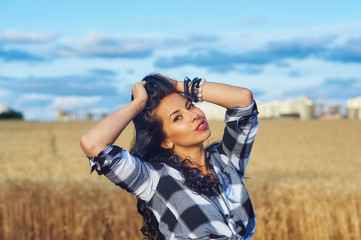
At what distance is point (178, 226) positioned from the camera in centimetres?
176

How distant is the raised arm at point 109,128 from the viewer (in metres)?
1.77

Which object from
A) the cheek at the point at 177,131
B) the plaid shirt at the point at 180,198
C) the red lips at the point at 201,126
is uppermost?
the red lips at the point at 201,126

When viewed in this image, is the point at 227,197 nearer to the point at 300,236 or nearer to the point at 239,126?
Answer: the point at 239,126

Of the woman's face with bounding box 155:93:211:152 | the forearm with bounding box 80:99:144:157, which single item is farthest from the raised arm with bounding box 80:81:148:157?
the woman's face with bounding box 155:93:211:152

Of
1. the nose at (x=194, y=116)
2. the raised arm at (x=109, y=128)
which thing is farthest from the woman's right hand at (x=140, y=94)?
the nose at (x=194, y=116)

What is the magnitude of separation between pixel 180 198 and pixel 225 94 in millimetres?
528

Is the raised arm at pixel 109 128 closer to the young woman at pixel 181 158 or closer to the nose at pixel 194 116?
the young woman at pixel 181 158

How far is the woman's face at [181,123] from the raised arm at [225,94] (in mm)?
86

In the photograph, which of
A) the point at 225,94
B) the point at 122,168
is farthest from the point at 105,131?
the point at 225,94

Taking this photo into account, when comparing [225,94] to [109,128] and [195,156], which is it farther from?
[109,128]

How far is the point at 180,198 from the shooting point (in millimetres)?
1784

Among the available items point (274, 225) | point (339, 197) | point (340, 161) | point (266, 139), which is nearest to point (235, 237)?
point (274, 225)

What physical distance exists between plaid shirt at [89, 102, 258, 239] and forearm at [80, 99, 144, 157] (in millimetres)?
39

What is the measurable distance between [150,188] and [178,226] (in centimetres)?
19
